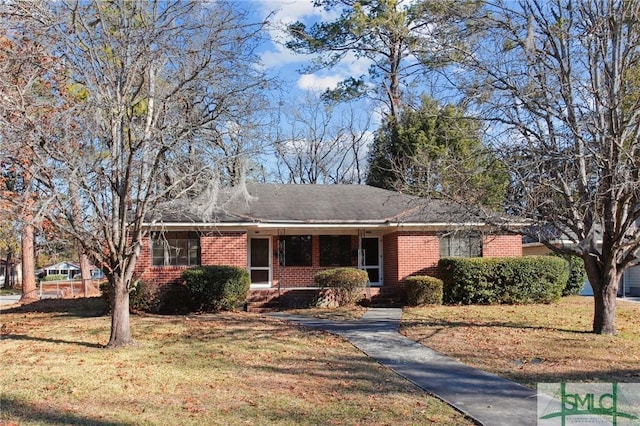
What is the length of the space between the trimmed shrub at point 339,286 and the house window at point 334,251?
9.48 ft

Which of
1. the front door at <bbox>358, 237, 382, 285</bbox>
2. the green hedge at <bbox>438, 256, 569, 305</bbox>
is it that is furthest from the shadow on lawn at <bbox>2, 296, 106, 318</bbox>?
the green hedge at <bbox>438, 256, 569, 305</bbox>

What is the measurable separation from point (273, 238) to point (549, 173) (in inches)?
427

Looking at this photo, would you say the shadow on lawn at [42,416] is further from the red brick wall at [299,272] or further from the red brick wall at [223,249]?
the red brick wall at [299,272]

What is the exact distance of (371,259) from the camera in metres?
19.8

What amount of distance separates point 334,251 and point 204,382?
41.1 feet

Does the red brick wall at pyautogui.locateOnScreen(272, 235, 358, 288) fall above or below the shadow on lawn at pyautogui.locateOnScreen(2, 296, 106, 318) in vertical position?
above

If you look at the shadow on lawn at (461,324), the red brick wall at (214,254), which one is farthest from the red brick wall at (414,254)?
the red brick wall at (214,254)

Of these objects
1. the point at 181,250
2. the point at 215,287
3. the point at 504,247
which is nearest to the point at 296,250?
the point at 181,250

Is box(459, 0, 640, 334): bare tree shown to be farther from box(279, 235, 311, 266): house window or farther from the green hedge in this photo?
box(279, 235, 311, 266): house window

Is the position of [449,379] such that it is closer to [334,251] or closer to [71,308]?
[334,251]

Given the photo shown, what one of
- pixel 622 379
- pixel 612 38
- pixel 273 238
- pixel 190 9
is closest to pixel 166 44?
pixel 190 9

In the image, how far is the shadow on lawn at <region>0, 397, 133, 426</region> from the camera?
18.4 feet

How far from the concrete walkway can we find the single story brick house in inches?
230

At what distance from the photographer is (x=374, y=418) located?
591cm
